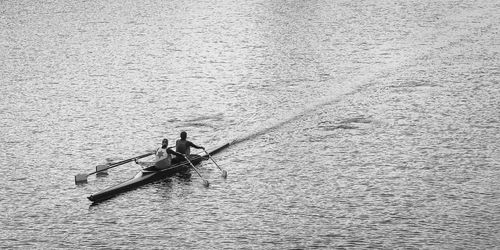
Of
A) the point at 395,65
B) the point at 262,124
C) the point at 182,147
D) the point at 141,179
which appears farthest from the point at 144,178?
the point at 395,65

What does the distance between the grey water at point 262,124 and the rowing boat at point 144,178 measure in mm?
447

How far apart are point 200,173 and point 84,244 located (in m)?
9.08

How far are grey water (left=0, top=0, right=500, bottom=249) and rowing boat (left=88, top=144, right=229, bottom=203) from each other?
45 cm

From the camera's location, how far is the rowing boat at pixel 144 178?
124 feet

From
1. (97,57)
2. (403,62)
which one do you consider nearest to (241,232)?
(403,62)

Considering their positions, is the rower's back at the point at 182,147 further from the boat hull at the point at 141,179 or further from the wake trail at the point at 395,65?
the wake trail at the point at 395,65

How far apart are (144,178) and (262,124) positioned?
14058 mm

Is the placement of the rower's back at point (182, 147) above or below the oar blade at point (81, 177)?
above

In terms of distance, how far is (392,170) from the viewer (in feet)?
140

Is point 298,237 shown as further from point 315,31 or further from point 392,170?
point 315,31

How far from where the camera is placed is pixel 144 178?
3941 centimetres

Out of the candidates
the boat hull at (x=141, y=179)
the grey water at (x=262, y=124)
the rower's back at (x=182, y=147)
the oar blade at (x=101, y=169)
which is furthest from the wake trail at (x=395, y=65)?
the oar blade at (x=101, y=169)

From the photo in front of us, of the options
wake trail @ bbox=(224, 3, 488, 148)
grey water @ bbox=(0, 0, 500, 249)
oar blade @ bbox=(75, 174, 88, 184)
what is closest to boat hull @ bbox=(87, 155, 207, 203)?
grey water @ bbox=(0, 0, 500, 249)

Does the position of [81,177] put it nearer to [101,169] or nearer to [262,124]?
[101,169]
